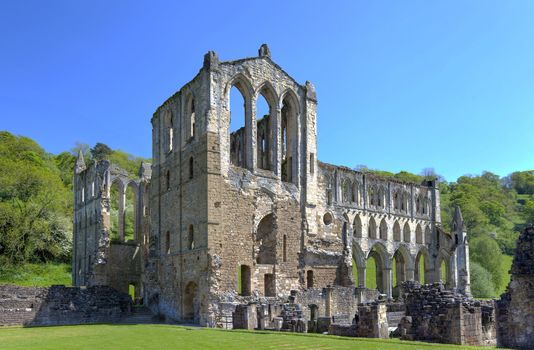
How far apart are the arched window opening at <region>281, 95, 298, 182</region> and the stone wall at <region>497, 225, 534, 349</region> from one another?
54.6 feet

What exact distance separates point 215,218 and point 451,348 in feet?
47.8

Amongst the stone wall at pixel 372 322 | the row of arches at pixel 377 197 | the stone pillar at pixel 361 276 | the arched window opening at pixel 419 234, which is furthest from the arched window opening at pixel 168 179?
the arched window opening at pixel 419 234

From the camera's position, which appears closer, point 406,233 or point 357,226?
point 357,226

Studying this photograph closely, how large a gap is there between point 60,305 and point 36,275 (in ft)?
57.6

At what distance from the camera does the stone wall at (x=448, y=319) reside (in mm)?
15188

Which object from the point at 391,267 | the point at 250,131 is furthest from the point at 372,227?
the point at 250,131

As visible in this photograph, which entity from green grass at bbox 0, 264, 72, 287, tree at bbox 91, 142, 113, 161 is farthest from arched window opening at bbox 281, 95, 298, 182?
tree at bbox 91, 142, 113, 161

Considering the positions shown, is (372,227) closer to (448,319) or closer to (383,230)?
(383,230)

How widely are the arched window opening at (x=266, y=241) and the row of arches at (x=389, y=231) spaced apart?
1539 cm

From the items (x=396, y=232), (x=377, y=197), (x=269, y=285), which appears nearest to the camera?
(x=269, y=285)

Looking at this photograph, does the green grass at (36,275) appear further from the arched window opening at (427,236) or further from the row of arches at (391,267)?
the arched window opening at (427,236)

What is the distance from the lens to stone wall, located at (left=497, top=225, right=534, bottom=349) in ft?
48.7

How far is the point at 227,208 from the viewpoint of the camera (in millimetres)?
26984

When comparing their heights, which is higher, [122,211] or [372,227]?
[122,211]
